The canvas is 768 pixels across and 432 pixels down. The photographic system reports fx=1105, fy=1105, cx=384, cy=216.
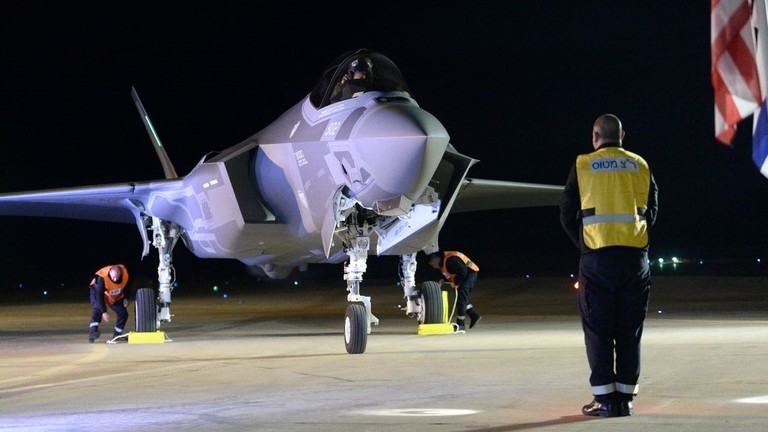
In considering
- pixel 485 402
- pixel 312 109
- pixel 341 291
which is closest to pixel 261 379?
pixel 485 402

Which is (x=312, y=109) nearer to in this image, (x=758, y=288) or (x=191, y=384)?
(x=191, y=384)

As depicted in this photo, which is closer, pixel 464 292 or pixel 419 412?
pixel 419 412

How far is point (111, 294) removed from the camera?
16.6 metres

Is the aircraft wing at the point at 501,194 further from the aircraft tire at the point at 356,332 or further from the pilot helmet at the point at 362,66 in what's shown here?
the aircraft tire at the point at 356,332

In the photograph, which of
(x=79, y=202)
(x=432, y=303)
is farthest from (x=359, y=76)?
(x=79, y=202)

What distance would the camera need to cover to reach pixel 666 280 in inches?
1129

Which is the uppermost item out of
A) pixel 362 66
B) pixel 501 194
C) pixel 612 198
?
pixel 362 66

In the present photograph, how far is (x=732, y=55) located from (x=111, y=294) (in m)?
11.0

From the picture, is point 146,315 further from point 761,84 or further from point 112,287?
point 761,84

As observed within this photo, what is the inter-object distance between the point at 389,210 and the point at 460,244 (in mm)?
47788

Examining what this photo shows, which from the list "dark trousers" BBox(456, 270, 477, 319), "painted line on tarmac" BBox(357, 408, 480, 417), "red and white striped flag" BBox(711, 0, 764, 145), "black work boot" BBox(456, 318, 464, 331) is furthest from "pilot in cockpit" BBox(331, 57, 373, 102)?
"painted line on tarmac" BBox(357, 408, 480, 417)

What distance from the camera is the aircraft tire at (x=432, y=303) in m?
15.7

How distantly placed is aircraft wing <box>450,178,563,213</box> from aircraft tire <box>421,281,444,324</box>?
7.12 feet

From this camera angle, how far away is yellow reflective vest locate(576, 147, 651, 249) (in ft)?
23.1
